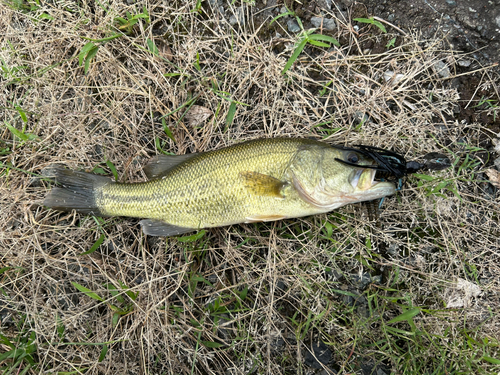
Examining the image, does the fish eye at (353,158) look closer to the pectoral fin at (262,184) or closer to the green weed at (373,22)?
the pectoral fin at (262,184)

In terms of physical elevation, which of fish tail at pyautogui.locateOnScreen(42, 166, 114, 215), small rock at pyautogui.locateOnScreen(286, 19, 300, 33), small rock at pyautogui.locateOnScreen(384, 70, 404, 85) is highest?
small rock at pyautogui.locateOnScreen(286, 19, 300, 33)

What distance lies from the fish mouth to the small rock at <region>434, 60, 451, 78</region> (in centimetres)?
154

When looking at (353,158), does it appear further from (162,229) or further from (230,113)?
(162,229)

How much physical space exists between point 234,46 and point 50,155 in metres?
2.56

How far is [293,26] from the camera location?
354 centimetres

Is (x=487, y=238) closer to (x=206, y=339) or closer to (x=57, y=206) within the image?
(x=206, y=339)

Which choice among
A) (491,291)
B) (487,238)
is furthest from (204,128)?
(491,291)

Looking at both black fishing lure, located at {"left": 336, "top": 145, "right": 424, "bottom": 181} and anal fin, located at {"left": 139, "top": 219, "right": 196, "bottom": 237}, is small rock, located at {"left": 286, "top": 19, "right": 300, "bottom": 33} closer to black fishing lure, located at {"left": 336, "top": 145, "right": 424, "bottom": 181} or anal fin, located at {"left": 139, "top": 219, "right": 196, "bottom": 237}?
black fishing lure, located at {"left": 336, "top": 145, "right": 424, "bottom": 181}

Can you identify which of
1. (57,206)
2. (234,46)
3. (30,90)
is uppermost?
(234,46)

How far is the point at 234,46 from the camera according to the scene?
11.8 feet

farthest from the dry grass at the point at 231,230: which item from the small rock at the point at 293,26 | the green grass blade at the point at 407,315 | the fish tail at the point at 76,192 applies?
the fish tail at the point at 76,192

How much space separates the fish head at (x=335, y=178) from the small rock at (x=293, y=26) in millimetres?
1572

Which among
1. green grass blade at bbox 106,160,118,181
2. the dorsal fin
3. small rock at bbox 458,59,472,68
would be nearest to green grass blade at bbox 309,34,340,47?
small rock at bbox 458,59,472,68

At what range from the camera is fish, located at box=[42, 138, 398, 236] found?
9.48 ft
